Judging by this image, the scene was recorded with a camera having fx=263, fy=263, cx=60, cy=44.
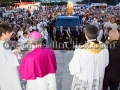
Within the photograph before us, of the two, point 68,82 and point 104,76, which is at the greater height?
point 104,76

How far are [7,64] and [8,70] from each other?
4.9 inches

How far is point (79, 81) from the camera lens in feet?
12.5

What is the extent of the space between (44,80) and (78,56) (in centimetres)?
70

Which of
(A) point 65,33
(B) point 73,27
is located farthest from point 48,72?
(B) point 73,27

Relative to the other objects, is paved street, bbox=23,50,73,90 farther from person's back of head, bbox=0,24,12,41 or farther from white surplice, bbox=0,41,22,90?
person's back of head, bbox=0,24,12,41

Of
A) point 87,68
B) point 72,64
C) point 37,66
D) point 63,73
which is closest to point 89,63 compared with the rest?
point 87,68

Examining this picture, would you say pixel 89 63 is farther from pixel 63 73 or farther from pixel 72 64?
pixel 63 73

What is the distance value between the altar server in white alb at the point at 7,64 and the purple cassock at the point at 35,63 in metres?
0.29

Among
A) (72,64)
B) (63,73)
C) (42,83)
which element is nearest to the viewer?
(72,64)

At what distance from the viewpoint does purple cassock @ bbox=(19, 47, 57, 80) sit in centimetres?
369

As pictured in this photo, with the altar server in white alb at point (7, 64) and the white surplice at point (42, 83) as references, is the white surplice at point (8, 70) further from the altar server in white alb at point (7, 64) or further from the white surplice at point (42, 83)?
the white surplice at point (42, 83)

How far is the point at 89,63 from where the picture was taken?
12.2 feet

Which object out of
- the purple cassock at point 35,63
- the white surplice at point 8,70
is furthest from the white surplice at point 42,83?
the white surplice at point 8,70

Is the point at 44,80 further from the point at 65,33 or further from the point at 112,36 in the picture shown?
the point at 65,33
